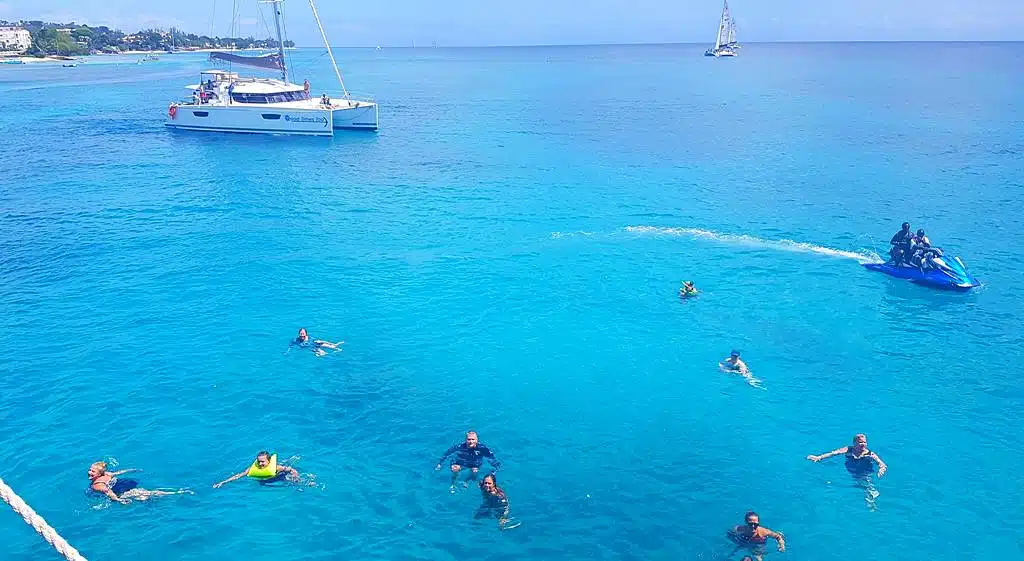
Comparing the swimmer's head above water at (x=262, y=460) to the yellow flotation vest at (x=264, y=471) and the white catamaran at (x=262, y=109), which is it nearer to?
the yellow flotation vest at (x=264, y=471)

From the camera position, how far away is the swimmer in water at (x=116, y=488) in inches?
800

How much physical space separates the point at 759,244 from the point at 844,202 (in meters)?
14.7

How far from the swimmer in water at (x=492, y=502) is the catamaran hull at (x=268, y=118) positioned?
72098mm

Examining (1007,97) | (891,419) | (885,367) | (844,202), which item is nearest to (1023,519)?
(891,419)

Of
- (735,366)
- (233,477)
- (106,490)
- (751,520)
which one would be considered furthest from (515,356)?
(106,490)

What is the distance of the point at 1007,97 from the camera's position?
405 feet

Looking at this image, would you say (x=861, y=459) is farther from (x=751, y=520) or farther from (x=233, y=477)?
(x=233, y=477)

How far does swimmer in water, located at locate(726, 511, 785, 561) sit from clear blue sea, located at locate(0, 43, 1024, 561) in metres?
0.45

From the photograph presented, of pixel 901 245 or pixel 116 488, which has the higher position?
pixel 901 245

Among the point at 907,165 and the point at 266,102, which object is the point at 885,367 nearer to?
the point at 907,165

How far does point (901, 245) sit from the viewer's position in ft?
122

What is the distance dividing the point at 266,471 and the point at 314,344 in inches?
377

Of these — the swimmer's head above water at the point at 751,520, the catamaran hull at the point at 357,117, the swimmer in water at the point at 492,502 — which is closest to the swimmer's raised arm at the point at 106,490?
the swimmer in water at the point at 492,502

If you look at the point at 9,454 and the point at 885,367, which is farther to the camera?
the point at 885,367
